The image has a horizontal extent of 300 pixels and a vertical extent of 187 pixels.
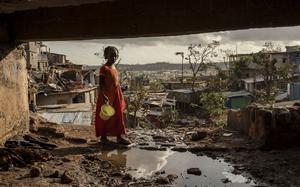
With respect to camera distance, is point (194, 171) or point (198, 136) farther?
point (198, 136)

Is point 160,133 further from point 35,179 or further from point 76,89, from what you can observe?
point 76,89

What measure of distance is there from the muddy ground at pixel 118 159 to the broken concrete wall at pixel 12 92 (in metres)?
0.39

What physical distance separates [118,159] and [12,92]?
2232mm

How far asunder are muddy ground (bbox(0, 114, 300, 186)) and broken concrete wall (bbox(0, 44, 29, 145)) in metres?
0.39

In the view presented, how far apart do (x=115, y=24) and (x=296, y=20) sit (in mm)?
2438

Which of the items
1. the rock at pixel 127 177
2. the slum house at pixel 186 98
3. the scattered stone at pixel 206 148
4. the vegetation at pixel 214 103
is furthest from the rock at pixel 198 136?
the slum house at pixel 186 98

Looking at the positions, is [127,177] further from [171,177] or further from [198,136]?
[198,136]

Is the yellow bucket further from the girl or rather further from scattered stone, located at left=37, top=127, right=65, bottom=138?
scattered stone, located at left=37, top=127, right=65, bottom=138

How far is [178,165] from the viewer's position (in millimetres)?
5320

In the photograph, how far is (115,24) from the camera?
539 centimetres

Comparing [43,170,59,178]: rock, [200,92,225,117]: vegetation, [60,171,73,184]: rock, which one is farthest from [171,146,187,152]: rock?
[200,92,225,117]: vegetation

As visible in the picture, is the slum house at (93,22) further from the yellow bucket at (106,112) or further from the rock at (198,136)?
the rock at (198,136)

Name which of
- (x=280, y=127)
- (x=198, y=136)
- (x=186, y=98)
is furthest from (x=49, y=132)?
(x=186, y=98)

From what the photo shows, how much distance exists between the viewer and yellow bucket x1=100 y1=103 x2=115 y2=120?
262 inches
